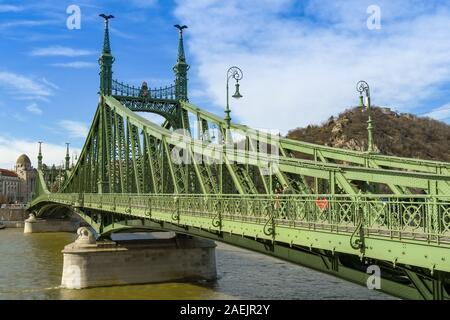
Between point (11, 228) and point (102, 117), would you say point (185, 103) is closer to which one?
point (102, 117)

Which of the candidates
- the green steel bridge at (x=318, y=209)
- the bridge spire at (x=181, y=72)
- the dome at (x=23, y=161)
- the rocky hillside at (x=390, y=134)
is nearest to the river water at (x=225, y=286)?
the green steel bridge at (x=318, y=209)

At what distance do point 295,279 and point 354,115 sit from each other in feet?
264

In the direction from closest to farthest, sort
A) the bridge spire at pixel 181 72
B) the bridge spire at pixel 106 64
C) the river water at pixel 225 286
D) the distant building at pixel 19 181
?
1. the river water at pixel 225 286
2. the bridge spire at pixel 181 72
3. the bridge spire at pixel 106 64
4. the distant building at pixel 19 181

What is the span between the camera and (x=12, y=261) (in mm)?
45406

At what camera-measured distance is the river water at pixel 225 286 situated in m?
28.8

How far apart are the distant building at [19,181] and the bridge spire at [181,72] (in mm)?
155253

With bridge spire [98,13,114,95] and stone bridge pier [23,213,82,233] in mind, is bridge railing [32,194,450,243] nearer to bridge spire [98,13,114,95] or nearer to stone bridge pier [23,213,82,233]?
bridge spire [98,13,114,95]

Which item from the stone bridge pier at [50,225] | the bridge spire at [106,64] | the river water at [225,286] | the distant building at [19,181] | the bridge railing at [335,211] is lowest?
the river water at [225,286]

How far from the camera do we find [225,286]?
3228 centimetres

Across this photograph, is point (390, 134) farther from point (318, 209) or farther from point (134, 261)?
point (318, 209)

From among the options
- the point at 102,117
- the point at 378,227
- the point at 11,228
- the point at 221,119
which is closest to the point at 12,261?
the point at 102,117

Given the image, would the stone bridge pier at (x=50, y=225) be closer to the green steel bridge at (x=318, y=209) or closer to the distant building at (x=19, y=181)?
the green steel bridge at (x=318, y=209)

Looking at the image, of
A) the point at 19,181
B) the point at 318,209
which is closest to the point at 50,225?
the point at 318,209

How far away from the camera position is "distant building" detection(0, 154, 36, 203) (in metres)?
182
